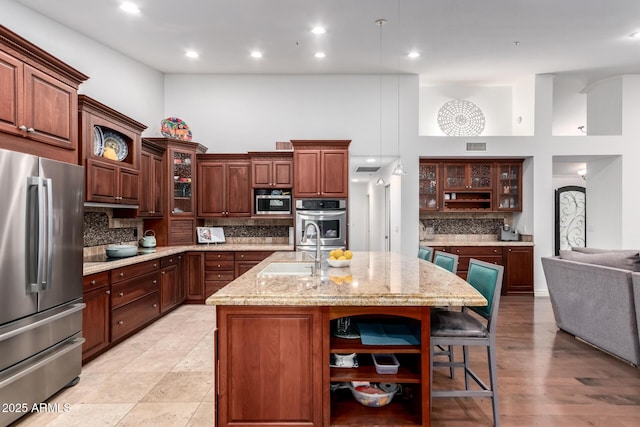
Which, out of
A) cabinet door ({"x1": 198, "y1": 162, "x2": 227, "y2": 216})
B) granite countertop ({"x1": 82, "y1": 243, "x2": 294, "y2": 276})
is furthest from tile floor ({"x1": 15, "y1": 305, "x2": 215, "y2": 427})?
cabinet door ({"x1": 198, "y1": 162, "x2": 227, "y2": 216})

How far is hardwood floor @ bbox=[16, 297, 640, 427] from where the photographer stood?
2051 mm

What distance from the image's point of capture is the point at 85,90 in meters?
3.79

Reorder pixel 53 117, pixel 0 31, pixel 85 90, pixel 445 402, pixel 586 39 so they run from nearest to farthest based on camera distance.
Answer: pixel 0 31 → pixel 445 402 → pixel 53 117 → pixel 85 90 → pixel 586 39

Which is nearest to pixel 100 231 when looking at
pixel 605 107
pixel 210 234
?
pixel 210 234

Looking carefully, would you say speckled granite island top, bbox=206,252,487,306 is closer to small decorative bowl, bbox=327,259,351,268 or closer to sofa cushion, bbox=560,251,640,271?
small decorative bowl, bbox=327,259,351,268

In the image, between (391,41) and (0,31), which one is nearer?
(0,31)

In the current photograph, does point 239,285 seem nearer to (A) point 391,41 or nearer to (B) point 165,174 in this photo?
(B) point 165,174

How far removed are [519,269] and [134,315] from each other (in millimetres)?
5542

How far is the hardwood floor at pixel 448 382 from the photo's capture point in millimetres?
2051

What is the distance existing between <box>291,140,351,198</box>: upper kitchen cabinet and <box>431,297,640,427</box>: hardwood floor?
2.68m

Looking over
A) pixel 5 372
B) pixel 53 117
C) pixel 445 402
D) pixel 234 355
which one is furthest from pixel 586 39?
pixel 5 372

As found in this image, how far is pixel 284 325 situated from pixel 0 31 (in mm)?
2525

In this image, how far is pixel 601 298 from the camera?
288cm

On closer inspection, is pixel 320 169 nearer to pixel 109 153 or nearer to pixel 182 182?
pixel 182 182
